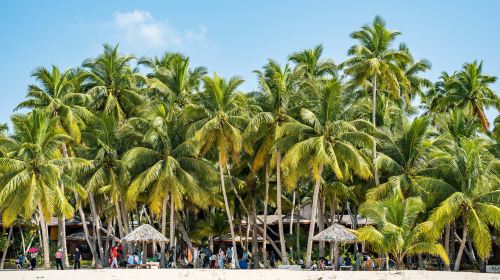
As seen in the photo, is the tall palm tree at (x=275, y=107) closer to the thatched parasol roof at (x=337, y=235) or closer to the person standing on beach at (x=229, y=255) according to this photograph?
Answer: the thatched parasol roof at (x=337, y=235)

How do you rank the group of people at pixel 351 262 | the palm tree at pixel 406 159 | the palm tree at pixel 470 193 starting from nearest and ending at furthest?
the palm tree at pixel 470 193 < the group of people at pixel 351 262 < the palm tree at pixel 406 159

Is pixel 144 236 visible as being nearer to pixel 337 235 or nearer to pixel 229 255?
pixel 229 255

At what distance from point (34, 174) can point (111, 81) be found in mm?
11386

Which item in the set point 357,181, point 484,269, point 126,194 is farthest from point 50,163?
point 484,269

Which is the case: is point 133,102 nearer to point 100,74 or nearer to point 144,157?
point 100,74

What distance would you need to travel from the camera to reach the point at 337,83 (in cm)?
3081

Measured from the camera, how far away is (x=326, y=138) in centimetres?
3162

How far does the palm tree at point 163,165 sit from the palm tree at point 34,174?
3737 mm

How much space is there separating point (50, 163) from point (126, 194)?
532cm

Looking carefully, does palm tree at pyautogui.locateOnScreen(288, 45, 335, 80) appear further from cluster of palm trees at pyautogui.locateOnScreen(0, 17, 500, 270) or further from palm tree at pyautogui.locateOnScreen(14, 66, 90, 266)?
palm tree at pyautogui.locateOnScreen(14, 66, 90, 266)

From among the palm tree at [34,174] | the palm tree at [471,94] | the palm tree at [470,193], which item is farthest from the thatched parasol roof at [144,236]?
the palm tree at [471,94]

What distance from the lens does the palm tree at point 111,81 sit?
130 feet

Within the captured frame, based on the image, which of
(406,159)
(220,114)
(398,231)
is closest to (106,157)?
(220,114)

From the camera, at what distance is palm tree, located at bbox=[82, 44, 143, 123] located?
39562 millimetres
